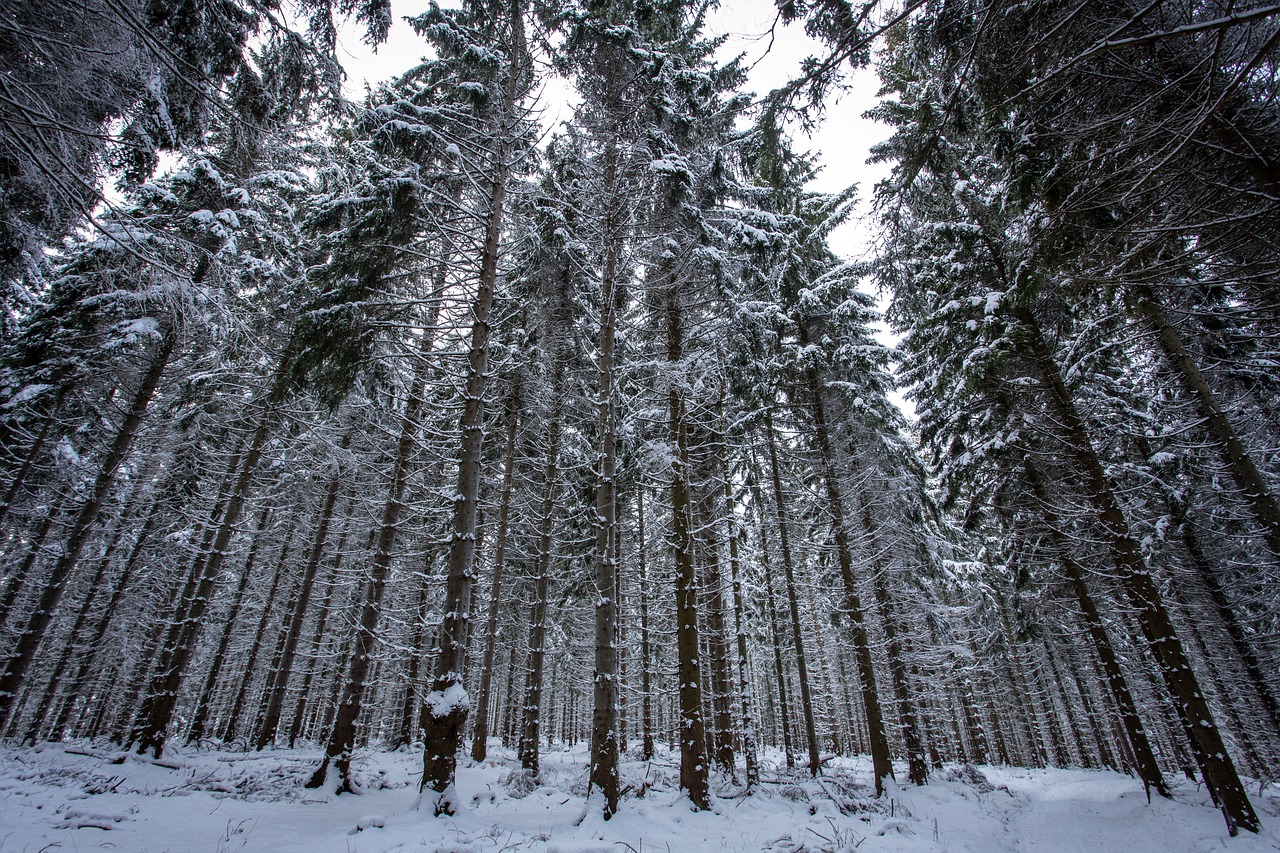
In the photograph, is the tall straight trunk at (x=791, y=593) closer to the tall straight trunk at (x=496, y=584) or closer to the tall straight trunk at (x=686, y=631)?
the tall straight trunk at (x=686, y=631)

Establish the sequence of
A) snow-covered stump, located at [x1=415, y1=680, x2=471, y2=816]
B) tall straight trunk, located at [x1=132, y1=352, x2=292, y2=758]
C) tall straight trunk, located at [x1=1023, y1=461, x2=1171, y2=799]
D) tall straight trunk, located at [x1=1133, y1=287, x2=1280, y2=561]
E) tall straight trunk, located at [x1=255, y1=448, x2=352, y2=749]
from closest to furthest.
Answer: snow-covered stump, located at [x1=415, y1=680, x2=471, y2=816]
tall straight trunk, located at [x1=1133, y1=287, x2=1280, y2=561]
tall straight trunk, located at [x1=132, y1=352, x2=292, y2=758]
tall straight trunk, located at [x1=1023, y1=461, x2=1171, y2=799]
tall straight trunk, located at [x1=255, y1=448, x2=352, y2=749]

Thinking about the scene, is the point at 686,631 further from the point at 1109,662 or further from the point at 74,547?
the point at 74,547

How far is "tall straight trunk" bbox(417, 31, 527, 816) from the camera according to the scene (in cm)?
639

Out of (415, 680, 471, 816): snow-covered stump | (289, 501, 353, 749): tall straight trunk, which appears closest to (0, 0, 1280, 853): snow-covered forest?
(415, 680, 471, 816): snow-covered stump

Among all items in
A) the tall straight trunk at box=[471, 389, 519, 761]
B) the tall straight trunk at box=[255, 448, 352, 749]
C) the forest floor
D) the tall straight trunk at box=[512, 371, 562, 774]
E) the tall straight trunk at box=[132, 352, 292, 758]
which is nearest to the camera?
the forest floor

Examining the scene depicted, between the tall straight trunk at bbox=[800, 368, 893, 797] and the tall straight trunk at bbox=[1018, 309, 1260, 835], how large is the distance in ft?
16.6

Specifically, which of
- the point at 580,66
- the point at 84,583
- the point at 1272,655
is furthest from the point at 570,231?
the point at 84,583

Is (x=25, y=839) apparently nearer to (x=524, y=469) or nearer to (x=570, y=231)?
(x=570, y=231)

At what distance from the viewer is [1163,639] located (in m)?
8.69

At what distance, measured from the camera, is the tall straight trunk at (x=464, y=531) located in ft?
21.0

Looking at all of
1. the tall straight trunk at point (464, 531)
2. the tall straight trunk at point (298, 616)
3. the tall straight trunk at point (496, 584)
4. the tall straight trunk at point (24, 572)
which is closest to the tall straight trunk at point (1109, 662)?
the tall straight trunk at point (464, 531)

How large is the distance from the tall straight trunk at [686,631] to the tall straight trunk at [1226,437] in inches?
317

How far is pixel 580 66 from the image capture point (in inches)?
404

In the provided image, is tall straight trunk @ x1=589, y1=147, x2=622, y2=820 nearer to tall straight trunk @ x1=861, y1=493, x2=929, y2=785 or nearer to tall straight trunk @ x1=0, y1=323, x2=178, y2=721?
tall straight trunk @ x1=861, y1=493, x2=929, y2=785
